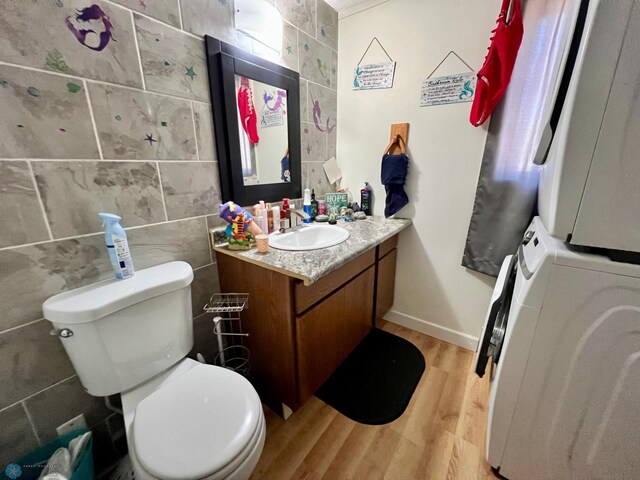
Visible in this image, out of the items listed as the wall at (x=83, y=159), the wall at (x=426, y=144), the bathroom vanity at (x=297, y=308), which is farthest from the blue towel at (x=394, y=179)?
the wall at (x=83, y=159)

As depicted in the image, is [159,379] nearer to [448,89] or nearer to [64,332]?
[64,332]

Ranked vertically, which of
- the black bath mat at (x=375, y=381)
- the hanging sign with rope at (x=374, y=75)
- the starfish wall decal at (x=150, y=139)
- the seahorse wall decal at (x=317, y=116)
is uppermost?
the hanging sign with rope at (x=374, y=75)

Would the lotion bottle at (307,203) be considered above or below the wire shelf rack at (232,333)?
above

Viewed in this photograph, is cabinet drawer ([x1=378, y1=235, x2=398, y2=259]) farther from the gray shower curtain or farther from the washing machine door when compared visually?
the washing machine door

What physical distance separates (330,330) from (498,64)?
1.61 m

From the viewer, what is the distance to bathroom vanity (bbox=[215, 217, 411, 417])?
3.44 ft

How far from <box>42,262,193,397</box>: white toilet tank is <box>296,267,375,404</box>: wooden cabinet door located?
49 centimetres

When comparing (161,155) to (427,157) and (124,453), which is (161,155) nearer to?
(124,453)

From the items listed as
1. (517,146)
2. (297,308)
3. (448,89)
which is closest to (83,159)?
(297,308)

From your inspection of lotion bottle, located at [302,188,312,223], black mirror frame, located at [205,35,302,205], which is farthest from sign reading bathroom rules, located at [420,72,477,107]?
lotion bottle, located at [302,188,312,223]

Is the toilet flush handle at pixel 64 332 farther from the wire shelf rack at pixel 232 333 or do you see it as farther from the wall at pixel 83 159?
the wire shelf rack at pixel 232 333

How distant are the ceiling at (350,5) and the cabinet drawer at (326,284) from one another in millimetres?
1614

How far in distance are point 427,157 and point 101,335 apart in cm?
185

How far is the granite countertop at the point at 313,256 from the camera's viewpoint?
3.19 feet
